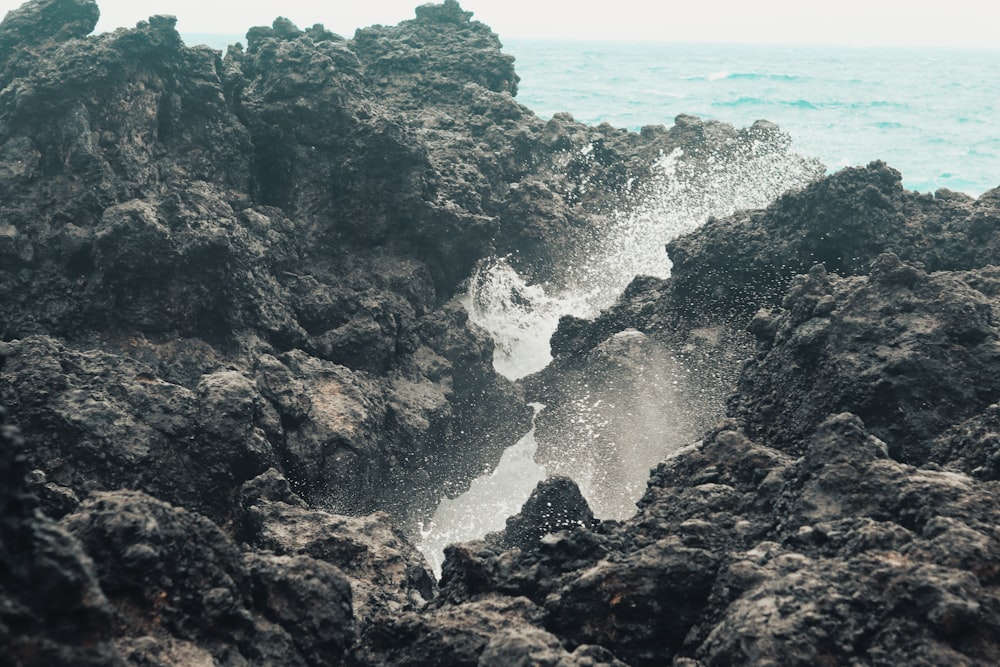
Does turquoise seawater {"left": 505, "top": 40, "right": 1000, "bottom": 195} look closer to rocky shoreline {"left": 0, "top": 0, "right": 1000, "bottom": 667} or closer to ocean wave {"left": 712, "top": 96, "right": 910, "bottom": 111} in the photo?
ocean wave {"left": 712, "top": 96, "right": 910, "bottom": 111}

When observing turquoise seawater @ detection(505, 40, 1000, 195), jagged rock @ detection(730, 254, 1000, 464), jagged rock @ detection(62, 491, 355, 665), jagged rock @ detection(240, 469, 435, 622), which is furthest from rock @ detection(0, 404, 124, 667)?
turquoise seawater @ detection(505, 40, 1000, 195)

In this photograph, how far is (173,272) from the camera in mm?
12383

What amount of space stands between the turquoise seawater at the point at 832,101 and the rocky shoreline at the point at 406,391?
31.2 meters

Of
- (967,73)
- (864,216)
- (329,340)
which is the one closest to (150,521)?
(329,340)

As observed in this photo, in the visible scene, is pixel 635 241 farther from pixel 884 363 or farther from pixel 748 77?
pixel 748 77

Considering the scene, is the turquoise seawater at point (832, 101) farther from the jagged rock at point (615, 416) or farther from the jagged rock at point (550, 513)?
the jagged rock at point (550, 513)

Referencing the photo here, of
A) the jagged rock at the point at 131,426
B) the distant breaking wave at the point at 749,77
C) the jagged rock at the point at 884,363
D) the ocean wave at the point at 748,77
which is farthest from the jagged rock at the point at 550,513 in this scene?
the distant breaking wave at the point at 749,77

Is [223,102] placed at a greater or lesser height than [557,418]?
greater

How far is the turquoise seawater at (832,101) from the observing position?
5950 cm

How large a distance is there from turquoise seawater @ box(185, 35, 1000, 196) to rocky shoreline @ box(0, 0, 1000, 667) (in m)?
31.2

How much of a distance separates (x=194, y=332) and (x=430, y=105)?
1214 cm

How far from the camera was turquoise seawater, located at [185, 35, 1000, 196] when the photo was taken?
59500 millimetres

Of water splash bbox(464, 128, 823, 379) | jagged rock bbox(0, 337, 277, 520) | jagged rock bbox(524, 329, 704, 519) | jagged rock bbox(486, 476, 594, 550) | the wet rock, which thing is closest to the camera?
the wet rock

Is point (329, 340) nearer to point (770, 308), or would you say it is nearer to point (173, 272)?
point (173, 272)
